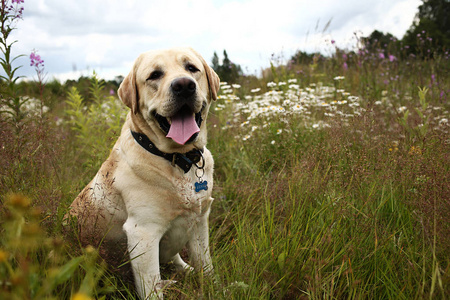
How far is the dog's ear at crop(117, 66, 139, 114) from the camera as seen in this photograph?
2.33 metres

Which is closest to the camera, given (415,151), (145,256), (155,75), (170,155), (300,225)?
(145,256)

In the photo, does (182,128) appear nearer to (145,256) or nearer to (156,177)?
(156,177)

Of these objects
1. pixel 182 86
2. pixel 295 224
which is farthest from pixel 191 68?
pixel 295 224

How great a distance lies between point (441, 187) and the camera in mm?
1894

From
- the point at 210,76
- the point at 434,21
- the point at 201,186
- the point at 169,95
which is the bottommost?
the point at 201,186

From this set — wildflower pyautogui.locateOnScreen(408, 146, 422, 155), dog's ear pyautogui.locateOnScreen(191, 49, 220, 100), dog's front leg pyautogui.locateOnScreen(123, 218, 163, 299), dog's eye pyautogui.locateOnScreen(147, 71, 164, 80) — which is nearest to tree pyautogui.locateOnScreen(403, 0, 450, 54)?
wildflower pyautogui.locateOnScreen(408, 146, 422, 155)

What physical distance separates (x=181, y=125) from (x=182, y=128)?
0.02m

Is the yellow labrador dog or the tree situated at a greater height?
the tree

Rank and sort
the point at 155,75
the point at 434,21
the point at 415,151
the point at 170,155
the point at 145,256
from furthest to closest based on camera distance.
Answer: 1. the point at 434,21
2. the point at 415,151
3. the point at 155,75
4. the point at 170,155
5. the point at 145,256

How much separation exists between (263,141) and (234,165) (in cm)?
51

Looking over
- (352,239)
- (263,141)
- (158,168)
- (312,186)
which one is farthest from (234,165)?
(352,239)

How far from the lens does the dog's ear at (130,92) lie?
2.33m

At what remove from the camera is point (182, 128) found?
2.24m

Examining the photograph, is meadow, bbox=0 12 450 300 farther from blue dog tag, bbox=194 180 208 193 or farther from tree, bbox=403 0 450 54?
tree, bbox=403 0 450 54
